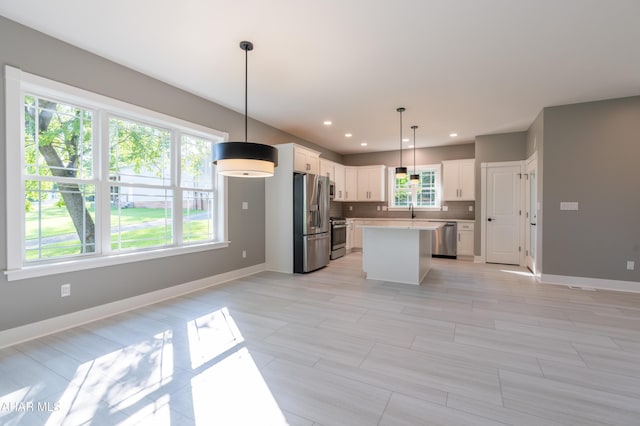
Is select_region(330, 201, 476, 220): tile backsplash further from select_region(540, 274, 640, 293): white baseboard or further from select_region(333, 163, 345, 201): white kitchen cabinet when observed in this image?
select_region(540, 274, 640, 293): white baseboard

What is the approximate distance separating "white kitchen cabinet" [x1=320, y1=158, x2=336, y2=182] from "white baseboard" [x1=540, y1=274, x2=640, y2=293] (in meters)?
4.46

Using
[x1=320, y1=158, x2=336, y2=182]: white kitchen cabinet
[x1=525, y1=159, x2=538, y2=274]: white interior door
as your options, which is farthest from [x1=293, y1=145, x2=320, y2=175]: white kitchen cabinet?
[x1=525, y1=159, x2=538, y2=274]: white interior door

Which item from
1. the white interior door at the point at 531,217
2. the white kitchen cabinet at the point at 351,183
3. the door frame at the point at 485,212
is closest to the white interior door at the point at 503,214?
the door frame at the point at 485,212

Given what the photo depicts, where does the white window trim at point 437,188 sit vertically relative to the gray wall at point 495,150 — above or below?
below

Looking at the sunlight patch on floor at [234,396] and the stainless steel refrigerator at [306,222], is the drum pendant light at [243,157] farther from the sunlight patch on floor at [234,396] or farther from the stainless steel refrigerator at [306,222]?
the stainless steel refrigerator at [306,222]

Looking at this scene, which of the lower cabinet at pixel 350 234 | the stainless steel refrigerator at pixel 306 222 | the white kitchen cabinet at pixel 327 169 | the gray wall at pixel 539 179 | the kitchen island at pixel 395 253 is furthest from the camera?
the lower cabinet at pixel 350 234

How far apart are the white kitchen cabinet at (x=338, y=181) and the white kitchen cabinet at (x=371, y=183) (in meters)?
0.55

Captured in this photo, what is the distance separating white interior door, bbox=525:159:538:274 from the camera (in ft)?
17.5

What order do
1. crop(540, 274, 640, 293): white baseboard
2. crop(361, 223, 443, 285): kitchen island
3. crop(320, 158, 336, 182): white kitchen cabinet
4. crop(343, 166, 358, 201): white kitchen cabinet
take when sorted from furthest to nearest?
crop(343, 166, 358, 201): white kitchen cabinet < crop(320, 158, 336, 182): white kitchen cabinet < crop(361, 223, 443, 285): kitchen island < crop(540, 274, 640, 293): white baseboard

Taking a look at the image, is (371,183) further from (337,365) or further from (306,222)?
(337,365)

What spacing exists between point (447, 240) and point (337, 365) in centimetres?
554

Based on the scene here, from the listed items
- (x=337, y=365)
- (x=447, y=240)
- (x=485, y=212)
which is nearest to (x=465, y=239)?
(x=447, y=240)

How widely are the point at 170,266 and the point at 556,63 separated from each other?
519cm

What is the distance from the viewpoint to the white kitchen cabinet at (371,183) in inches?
310
